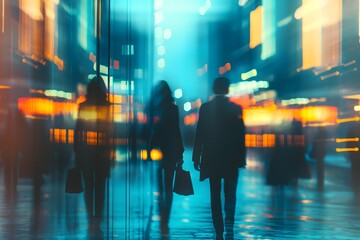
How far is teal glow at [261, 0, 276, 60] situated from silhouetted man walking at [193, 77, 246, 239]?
1.85 ft

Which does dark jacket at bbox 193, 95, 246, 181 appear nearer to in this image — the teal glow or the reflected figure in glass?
the teal glow

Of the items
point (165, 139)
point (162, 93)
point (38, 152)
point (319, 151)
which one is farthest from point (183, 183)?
point (38, 152)

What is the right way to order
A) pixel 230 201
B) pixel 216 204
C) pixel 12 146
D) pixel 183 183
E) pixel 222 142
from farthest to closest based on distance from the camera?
pixel 12 146, pixel 183 183, pixel 222 142, pixel 230 201, pixel 216 204

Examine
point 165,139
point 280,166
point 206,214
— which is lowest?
point 206,214

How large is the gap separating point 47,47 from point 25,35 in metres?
0.26

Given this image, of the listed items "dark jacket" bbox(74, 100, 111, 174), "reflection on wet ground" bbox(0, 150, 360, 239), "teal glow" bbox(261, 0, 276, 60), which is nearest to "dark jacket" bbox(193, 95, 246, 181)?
"reflection on wet ground" bbox(0, 150, 360, 239)

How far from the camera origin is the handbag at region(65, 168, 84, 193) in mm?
8906

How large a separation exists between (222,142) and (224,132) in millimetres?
96

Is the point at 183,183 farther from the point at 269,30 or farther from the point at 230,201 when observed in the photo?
the point at 269,30

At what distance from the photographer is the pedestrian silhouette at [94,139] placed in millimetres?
8523

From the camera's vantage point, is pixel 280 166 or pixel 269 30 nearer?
pixel 269 30

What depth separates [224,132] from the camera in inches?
352

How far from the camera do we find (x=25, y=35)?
31.4 ft

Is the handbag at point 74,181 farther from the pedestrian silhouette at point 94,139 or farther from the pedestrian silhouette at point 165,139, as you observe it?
the pedestrian silhouette at point 165,139
